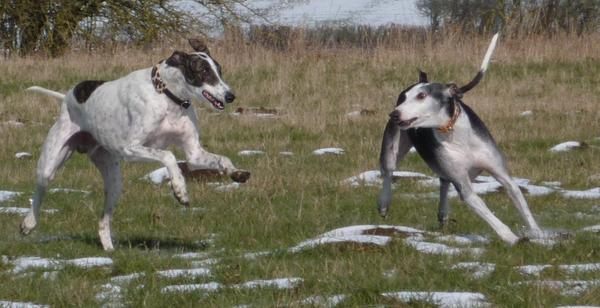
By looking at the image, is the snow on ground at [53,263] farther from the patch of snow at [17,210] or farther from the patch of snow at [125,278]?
the patch of snow at [17,210]

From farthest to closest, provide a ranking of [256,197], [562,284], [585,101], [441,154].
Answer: [585,101] → [256,197] → [441,154] → [562,284]

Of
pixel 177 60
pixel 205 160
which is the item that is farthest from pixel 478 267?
pixel 177 60

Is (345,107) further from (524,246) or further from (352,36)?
(352,36)

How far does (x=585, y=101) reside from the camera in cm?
1688

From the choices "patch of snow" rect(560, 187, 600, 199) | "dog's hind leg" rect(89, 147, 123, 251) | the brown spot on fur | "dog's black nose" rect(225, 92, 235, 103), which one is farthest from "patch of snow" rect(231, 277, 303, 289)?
"patch of snow" rect(560, 187, 600, 199)

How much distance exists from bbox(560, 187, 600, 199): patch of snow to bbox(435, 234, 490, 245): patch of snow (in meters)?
2.52

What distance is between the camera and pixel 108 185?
8680 mm

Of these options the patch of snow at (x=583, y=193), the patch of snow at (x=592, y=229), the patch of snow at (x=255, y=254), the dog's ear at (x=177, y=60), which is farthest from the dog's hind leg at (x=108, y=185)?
the patch of snow at (x=583, y=193)

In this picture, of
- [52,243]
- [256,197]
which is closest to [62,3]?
[256,197]

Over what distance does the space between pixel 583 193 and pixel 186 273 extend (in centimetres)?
Answer: 503

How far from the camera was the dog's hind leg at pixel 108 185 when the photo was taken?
8453mm

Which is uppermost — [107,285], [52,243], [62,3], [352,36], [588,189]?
[107,285]

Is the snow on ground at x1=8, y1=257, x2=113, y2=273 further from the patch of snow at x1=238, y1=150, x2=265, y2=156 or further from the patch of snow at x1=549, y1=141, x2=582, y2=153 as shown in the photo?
the patch of snow at x1=549, y1=141, x2=582, y2=153

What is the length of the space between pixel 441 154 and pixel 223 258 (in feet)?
6.09
